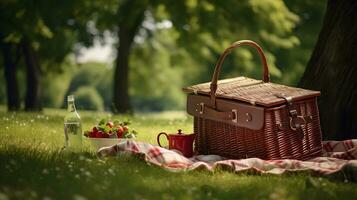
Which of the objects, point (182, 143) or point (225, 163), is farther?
point (182, 143)

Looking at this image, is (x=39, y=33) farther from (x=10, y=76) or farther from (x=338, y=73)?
(x=338, y=73)

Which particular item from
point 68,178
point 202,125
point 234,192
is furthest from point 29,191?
point 202,125

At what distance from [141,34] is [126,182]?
628 inches

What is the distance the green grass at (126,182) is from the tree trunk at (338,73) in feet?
6.45

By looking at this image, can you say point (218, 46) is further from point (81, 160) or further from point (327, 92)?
point (81, 160)

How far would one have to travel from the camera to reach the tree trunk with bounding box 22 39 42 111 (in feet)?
54.2

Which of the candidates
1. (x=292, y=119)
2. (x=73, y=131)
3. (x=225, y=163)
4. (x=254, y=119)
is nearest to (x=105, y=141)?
(x=73, y=131)

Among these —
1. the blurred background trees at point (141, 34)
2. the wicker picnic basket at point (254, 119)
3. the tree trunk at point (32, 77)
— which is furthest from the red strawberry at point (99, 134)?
the tree trunk at point (32, 77)

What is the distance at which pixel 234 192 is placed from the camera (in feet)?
14.0

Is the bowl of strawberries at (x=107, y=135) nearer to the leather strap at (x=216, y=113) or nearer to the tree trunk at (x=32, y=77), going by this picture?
the leather strap at (x=216, y=113)

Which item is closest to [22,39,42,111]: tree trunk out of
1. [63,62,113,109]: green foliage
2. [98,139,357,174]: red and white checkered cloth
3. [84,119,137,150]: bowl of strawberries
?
[84,119,137,150]: bowl of strawberries

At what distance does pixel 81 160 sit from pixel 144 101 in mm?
49090

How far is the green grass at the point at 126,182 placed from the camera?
3.99 m

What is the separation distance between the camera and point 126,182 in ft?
14.3
